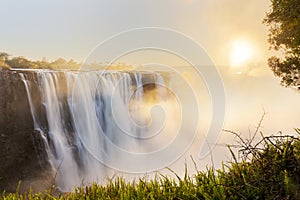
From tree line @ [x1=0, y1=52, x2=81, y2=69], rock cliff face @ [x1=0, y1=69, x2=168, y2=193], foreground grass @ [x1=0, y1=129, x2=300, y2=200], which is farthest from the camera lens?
tree line @ [x1=0, y1=52, x2=81, y2=69]

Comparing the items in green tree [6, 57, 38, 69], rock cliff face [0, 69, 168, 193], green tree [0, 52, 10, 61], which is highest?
green tree [0, 52, 10, 61]

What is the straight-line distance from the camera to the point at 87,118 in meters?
11.7

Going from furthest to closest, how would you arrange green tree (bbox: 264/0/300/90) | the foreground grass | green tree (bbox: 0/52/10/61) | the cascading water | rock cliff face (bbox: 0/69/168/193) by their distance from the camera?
green tree (bbox: 0/52/10/61)
the cascading water
rock cliff face (bbox: 0/69/168/193)
green tree (bbox: 264/0/300/90)
the foreground grass

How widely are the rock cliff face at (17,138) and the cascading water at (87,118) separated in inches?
12.0

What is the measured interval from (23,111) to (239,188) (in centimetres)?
945

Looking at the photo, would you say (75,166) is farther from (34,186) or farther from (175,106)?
(175,106)

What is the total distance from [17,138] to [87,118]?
298 centimetres

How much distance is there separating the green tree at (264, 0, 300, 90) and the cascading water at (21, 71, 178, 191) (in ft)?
23.2

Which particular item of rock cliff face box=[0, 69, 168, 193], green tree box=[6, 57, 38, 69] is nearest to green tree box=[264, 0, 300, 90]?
rock cliff face box=[0, 69, 168, 193]

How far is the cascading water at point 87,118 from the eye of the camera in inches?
403

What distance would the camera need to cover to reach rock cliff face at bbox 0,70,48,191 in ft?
30.1

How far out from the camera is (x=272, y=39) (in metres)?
6.91

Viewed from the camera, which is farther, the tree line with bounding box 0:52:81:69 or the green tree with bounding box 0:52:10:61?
the tree line with bounding box 0:52:81:69

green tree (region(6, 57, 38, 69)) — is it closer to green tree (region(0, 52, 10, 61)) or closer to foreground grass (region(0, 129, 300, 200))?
green tree (region(0, 52, 10, 61))
